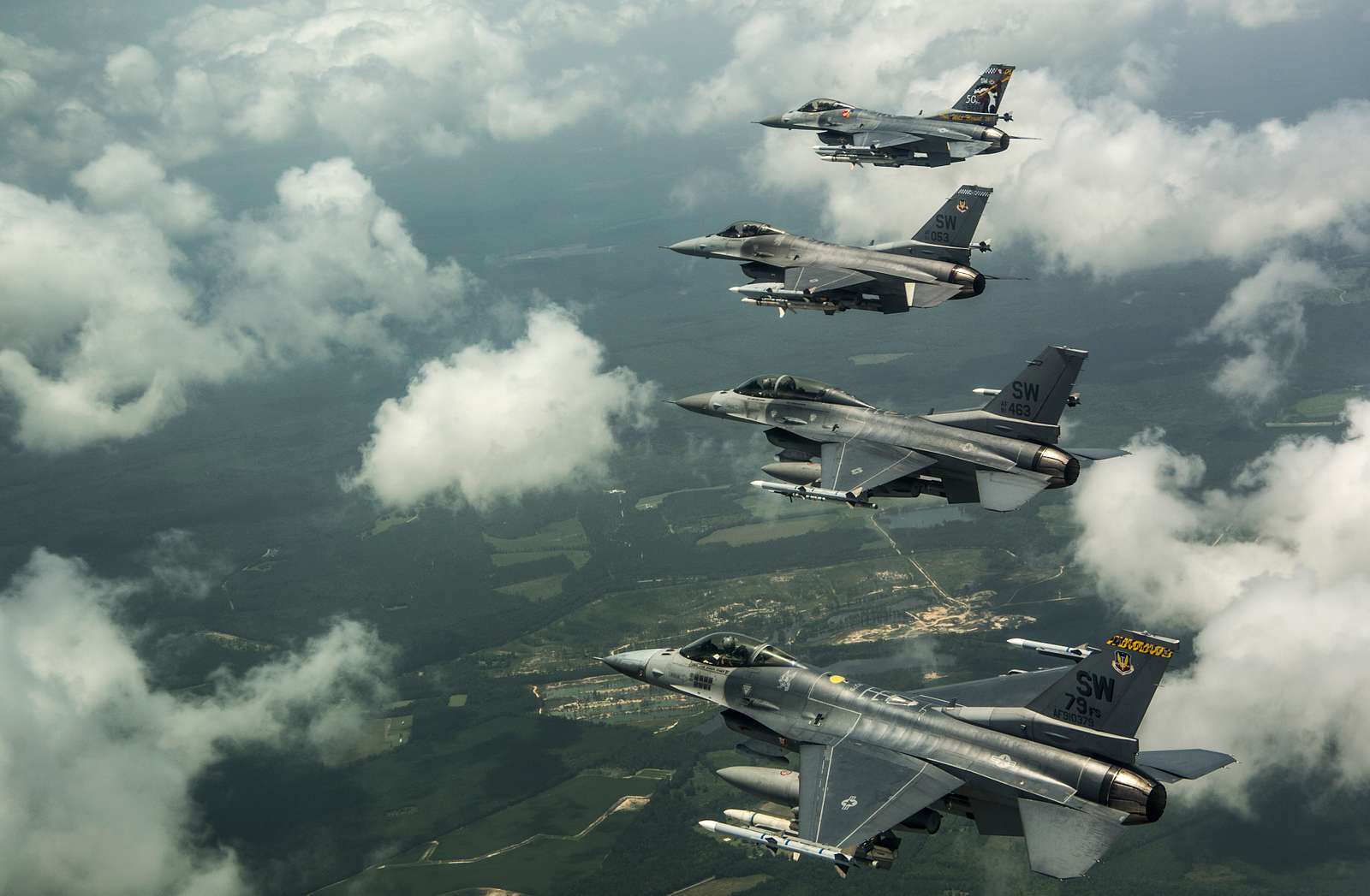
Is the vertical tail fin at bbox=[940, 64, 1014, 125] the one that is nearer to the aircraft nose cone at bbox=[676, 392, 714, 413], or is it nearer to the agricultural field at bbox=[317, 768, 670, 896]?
the aircraft nose cone at bbox=[676, 392, 714, 413]

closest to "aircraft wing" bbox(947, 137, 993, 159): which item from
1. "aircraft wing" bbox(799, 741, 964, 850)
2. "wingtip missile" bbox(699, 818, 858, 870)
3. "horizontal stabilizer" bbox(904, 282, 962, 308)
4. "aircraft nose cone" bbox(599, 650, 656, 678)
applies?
"horizontal stabilizer" bbox(904, 282, 962, 308)

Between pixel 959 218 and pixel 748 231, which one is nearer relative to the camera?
pixel 959 218

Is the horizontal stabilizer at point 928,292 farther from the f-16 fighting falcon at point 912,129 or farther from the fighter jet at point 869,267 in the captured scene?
the f-16 fighting falcon at point 912,129

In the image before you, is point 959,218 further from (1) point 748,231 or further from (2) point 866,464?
(2) point 866,464

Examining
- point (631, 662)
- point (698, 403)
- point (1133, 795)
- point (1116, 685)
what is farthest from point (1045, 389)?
point (631, 662)

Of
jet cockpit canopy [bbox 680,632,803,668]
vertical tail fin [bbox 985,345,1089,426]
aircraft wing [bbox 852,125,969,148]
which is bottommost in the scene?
jet cockpit canopy [bbox 680,632,803,668]

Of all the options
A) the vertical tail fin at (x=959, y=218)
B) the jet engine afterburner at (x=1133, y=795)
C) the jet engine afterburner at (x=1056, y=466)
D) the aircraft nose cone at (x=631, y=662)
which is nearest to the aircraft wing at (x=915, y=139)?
the vertical tail fin at (x=959, y=218)

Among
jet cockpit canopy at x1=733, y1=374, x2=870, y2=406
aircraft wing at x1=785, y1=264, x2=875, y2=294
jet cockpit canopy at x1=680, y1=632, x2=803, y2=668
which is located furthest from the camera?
aircraft wing at x1=785, y1=264, x2=875, y2=294
